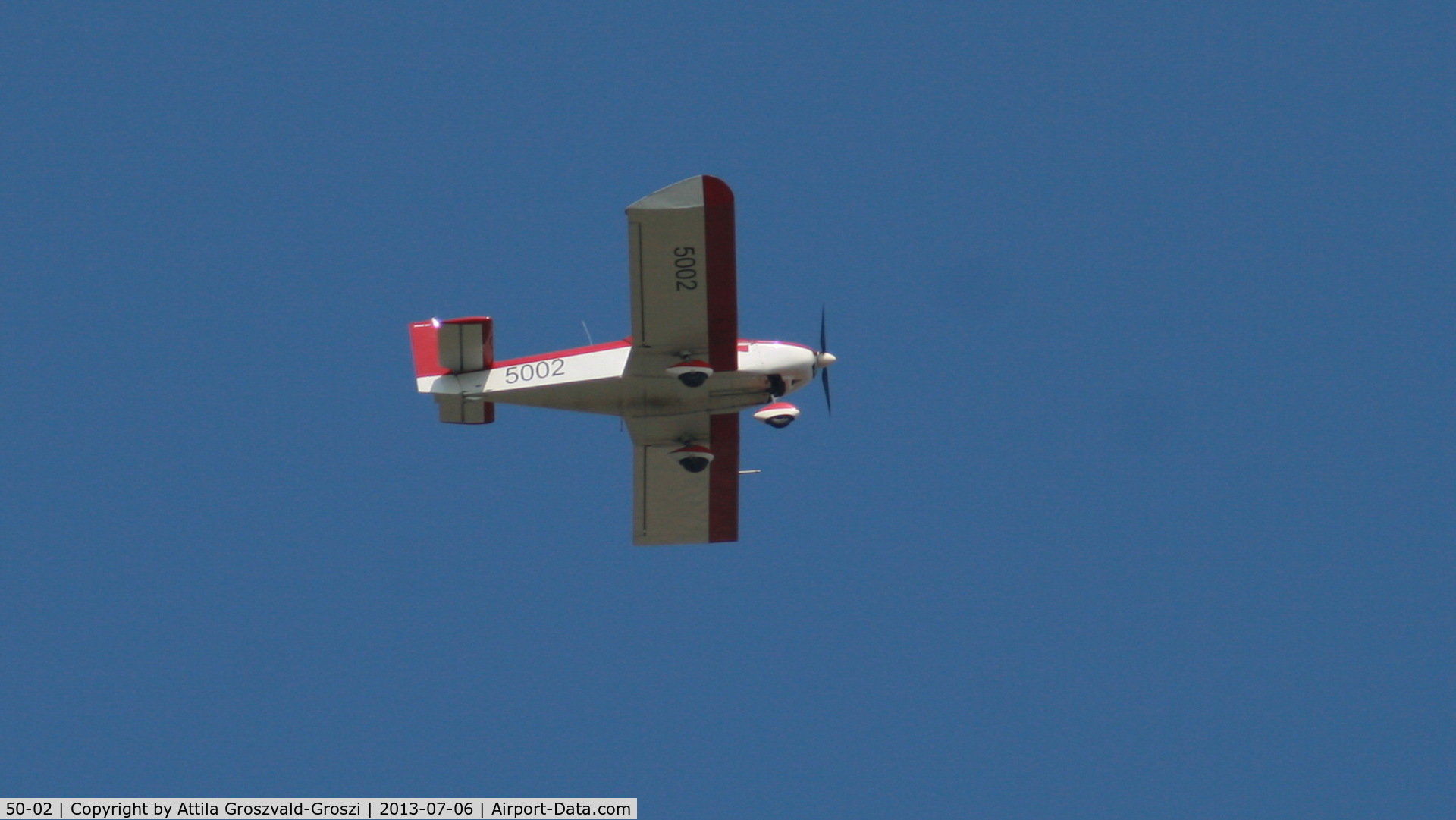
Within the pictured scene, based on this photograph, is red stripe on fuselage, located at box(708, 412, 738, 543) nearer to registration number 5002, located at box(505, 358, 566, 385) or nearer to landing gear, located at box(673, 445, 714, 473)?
landing gear, located at box(673, 445, 714, 473)

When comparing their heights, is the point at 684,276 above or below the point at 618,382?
above

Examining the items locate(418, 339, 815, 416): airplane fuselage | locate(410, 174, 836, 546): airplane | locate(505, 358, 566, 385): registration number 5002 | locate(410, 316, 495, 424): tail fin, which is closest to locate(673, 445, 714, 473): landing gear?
locate(410, 174, 836, 546): airplane

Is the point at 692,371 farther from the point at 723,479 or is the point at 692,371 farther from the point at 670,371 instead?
the point at 723,479

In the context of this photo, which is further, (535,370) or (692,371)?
(535,370)

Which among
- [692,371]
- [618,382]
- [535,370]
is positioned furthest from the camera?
[535,370]

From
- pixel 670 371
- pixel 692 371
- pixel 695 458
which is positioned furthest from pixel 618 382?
pixel 695 458

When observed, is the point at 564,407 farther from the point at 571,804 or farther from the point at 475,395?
the point at 571,804

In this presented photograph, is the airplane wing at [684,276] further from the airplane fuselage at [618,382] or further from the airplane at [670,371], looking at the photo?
the airplane fuselage at [618,382]

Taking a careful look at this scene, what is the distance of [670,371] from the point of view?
2809 centimetres

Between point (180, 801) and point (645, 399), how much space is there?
932 centimetres

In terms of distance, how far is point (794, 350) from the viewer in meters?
28.8

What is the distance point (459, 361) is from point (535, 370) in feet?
4.25

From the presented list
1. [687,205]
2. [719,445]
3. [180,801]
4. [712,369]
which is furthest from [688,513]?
[180,801]

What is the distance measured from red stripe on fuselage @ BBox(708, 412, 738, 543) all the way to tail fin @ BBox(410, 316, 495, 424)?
373cm
